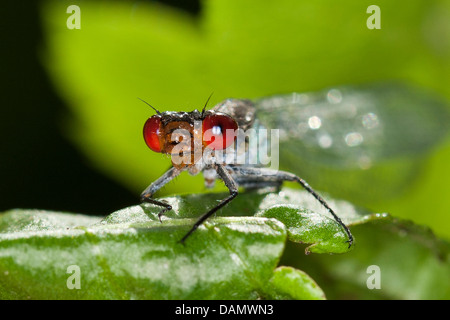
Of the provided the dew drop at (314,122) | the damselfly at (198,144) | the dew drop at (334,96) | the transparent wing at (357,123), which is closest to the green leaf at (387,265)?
the damselfly at (198,144)

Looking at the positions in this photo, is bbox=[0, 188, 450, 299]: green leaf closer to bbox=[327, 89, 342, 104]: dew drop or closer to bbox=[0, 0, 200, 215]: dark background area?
bbox=[327, 89, 342, 104]: dew drop

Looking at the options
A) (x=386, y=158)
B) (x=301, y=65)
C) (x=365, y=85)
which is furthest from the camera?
(x=386, y=158)

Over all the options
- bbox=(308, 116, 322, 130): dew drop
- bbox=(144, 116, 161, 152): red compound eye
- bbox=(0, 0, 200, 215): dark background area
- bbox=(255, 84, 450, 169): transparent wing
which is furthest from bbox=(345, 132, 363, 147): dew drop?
bbox=(144, 116, 161, 152): red compound eye

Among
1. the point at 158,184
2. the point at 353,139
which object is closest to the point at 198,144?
the point at 158,184

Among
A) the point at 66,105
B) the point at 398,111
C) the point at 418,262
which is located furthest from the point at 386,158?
the point at 66,105

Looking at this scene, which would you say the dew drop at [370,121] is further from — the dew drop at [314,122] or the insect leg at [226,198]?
the insect leg at [226,198]
